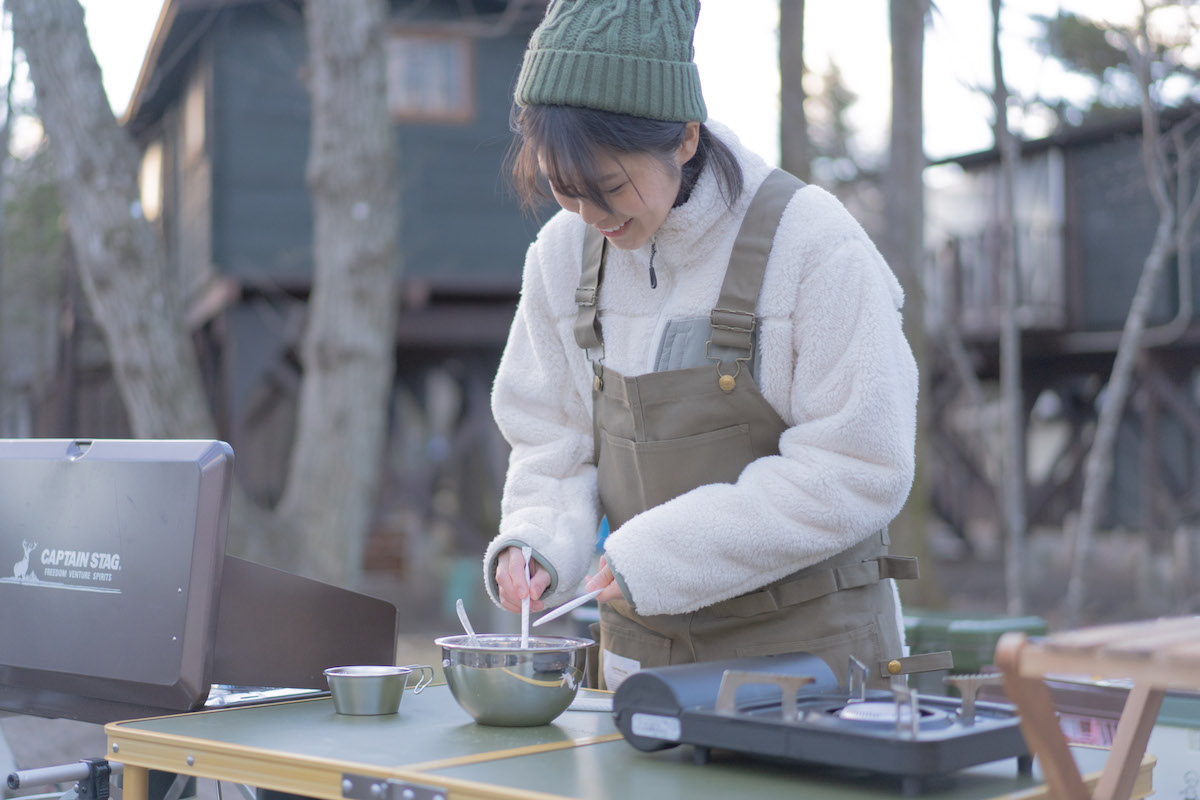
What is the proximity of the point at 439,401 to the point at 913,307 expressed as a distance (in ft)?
59.5

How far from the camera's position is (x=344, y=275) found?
5613 mm

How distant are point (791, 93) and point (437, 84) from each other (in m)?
6.03

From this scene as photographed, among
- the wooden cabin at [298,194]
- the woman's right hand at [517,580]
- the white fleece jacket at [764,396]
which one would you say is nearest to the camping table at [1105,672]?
the white fleece jacket at [764,396]

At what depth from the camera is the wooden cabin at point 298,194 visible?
10945mm

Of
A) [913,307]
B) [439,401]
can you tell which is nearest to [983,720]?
[913,307]

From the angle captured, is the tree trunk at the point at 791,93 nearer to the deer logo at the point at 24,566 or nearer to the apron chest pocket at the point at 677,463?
the apron chest pocket at the point at 677,463

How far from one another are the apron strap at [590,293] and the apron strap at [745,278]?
0.21 m

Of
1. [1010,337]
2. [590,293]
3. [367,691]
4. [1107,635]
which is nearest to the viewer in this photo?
[1107,635]

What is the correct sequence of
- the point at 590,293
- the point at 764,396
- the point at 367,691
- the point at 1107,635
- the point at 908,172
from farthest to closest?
the point at 908,172 → the point at 590,293 → the point at 764,396 → the point at 367,691 → the point at 1107,635

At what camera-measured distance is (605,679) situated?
1.98 m

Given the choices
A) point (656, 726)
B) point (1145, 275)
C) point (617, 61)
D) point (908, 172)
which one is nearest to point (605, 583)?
point (656, 726)

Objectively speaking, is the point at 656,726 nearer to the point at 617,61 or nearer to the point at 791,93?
the point at 617,61

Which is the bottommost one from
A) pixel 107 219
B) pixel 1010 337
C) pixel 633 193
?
pixel 633 193

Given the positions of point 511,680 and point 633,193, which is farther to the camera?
point 633,193
